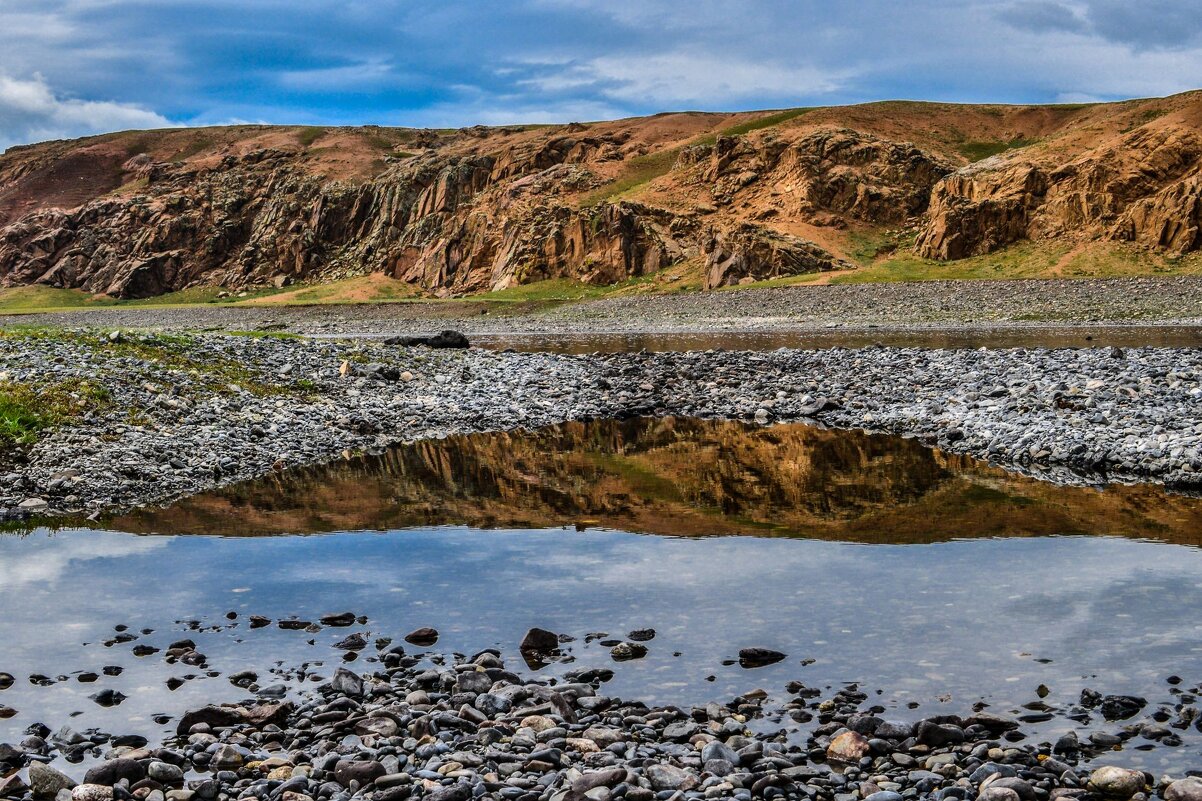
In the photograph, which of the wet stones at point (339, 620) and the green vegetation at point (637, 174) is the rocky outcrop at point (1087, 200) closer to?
the green vegetation at point (637, 174)

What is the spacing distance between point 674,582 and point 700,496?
17.5 ft

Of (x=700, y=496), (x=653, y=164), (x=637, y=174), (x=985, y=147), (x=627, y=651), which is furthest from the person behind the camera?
(x=653, y=164)

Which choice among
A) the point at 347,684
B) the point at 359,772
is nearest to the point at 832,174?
the point at 347,684

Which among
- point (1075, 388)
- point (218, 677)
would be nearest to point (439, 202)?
point (1075, 388)

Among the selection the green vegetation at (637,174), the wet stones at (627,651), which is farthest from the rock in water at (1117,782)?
the green vegetation at (637,174)

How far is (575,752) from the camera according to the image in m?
7.54

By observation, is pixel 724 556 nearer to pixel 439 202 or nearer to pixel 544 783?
pixel 544 783

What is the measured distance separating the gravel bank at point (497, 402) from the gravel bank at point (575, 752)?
403 inches

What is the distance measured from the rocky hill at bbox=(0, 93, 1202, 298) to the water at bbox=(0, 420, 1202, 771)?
76.5 meters

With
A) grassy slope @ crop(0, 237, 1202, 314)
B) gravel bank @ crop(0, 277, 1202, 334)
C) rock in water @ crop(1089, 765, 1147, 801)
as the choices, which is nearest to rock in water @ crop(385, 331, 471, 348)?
gravel bank @ crop(0, 277, 1202, 334)

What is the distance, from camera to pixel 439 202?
481 feet

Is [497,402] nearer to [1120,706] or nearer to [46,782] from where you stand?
[46,782]

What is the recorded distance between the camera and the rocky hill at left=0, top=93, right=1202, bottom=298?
9219 centimetres

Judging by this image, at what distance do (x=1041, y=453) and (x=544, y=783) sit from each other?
14.8 m
